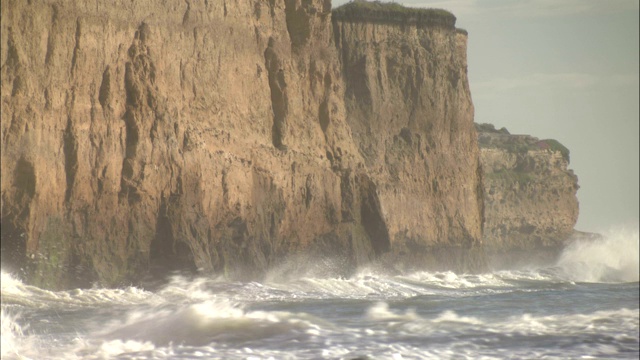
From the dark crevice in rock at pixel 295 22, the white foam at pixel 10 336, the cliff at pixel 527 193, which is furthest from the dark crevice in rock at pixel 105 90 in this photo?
the cliff at pixel 527 193

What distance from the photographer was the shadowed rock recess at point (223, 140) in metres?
22.4

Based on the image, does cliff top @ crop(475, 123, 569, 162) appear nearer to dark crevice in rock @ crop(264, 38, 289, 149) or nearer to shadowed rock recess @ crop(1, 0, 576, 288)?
shadowed rock recess @ crop(1, 0, 576, 288)

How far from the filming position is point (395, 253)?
3672 cm

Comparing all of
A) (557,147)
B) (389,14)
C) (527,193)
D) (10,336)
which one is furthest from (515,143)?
(10,336)

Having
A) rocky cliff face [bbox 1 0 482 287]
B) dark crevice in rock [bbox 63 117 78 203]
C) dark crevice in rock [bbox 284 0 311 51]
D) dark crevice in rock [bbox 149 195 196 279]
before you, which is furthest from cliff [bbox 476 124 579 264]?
dark crevice in rock [bbox 63 117 78 203]

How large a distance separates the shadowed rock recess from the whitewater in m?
1.16

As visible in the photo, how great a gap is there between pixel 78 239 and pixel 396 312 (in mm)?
6679

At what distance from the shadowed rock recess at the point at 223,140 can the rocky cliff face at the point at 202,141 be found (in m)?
0.04

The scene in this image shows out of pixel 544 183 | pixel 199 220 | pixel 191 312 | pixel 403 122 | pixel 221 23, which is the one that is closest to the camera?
pixel 191 312

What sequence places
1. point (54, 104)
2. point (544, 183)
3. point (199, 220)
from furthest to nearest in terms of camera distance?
1. point (544, 183)
2. point (199, 220)
3. point (54, 104)

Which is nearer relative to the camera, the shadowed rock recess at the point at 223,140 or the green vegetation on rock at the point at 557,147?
the shadowed rock recess at the point at 223,140

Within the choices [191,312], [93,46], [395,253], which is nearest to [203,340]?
[191,312]

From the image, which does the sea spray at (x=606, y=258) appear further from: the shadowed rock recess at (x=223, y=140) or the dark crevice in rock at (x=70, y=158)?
the dark crevice in rock at (x=70, y=158)

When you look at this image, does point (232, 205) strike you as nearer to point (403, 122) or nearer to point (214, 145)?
point (214, 145)
